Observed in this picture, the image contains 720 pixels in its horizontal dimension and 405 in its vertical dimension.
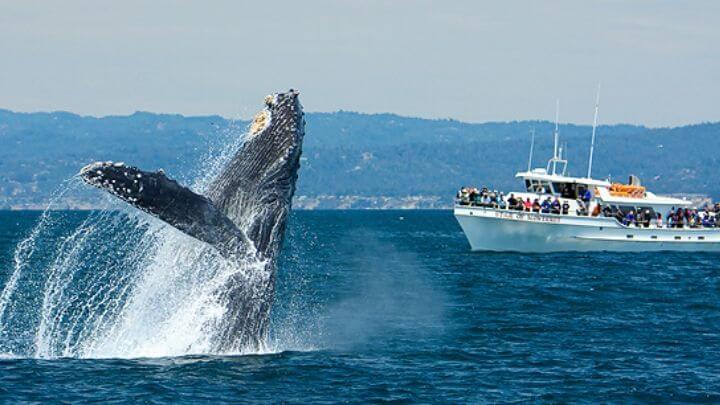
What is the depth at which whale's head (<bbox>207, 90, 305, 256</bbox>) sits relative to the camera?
46.4ft

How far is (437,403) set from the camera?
1622 centimetres

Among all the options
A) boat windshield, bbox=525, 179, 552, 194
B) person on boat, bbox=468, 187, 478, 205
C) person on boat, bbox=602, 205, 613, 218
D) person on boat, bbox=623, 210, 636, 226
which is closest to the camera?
person on boat, bbox=468, 187, 478, 205

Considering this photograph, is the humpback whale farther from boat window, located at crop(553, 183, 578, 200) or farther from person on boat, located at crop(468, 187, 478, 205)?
boat window, located at crop(553, 183, 578, 200)

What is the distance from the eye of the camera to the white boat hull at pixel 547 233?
5253 cm

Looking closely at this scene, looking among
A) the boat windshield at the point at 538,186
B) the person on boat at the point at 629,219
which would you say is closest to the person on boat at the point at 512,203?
the boat windshield at the point at 538,186

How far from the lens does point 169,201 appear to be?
42.3ft

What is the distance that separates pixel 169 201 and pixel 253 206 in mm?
1648

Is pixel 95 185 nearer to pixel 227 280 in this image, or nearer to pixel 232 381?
pixel 227 280

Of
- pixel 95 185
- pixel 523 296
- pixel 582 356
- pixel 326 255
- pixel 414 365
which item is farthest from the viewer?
pixel 326 255

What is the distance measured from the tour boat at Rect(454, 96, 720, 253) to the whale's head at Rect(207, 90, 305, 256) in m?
38.3

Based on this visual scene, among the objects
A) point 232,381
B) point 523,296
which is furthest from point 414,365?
point 523,296

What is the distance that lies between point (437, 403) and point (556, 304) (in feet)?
48.5

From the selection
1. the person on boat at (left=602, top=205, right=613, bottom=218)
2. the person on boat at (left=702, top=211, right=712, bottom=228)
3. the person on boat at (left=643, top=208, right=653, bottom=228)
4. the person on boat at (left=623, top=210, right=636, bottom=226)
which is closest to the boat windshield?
the person on boat at (left=602, top=205, right=613, bottom=218)

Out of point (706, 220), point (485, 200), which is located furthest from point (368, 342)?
point (706, 220)
